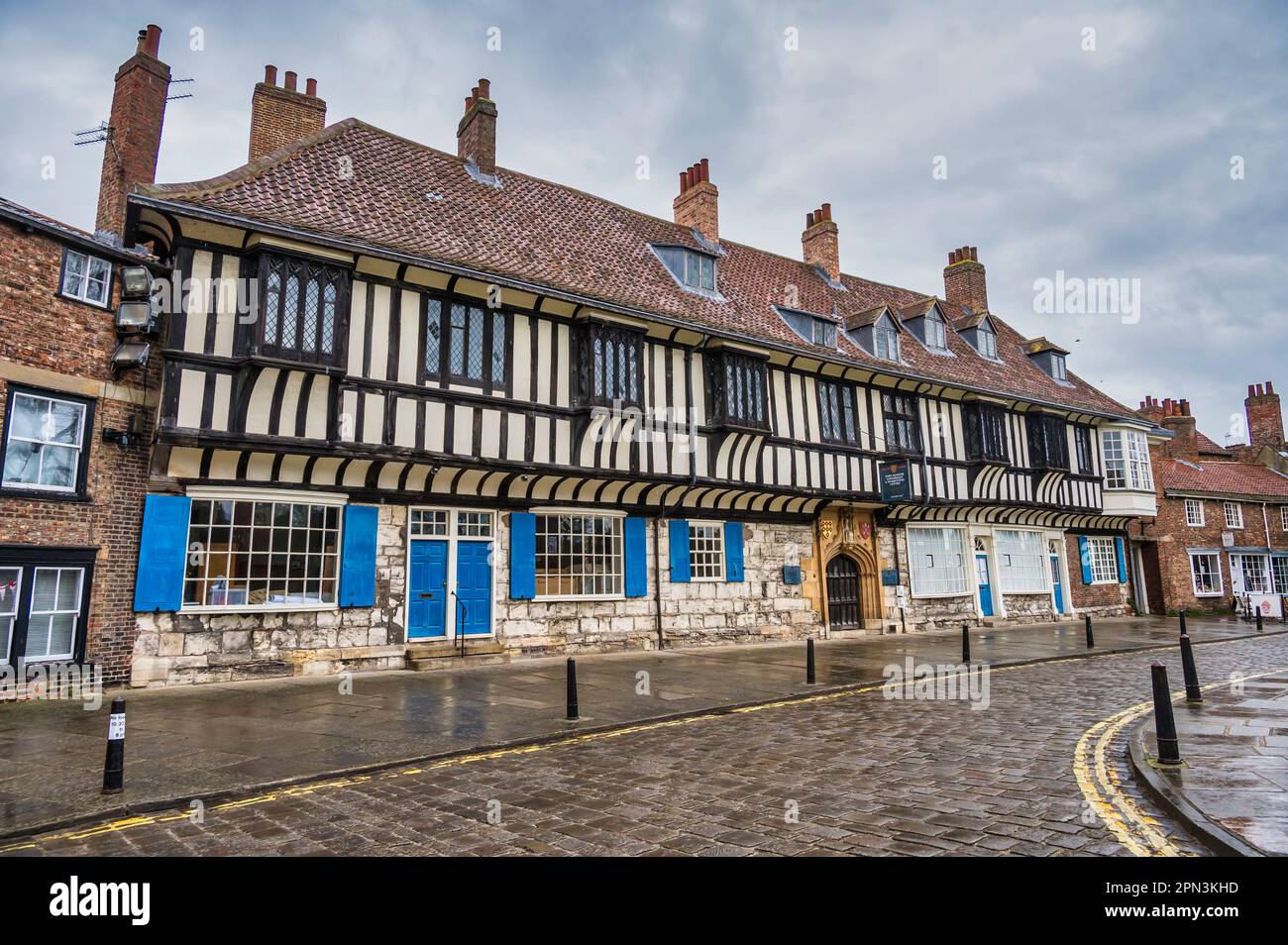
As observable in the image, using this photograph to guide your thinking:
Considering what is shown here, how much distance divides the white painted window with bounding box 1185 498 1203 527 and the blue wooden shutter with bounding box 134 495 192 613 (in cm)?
3592

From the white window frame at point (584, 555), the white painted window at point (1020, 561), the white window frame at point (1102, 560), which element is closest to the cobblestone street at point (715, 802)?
the white window frame at point (584, 555)

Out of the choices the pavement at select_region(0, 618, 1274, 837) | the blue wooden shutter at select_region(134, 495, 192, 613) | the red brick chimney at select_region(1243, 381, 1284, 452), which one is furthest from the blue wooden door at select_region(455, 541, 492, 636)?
the red brick chimney at select_region(1243, 381, 1284, 452)

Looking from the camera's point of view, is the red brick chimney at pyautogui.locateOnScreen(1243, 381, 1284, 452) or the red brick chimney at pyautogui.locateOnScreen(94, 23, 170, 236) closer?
the red brick chimney at pyautogui.locateOnScreen(94, 23, 170, 236)

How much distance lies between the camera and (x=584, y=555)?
1633 centimetres

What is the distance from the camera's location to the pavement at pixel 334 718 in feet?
19.7

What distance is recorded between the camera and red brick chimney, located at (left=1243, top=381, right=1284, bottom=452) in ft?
125

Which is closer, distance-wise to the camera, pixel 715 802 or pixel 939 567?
pixel 715 802

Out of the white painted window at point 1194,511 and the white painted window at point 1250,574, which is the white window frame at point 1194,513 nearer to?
the white painted window at point 1194,511

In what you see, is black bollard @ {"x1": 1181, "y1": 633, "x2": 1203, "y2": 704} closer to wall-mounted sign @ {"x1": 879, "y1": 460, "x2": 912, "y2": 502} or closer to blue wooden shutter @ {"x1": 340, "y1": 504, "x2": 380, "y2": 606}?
wall-mounted sign @ {"x1": 879, "y1": 460, "x2": 912, "y2": 502}

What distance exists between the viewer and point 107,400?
11.5m

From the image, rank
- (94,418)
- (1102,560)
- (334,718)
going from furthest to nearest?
(1102,560) < (94,418) < (334,718)

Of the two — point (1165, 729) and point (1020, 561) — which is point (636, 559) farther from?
point (1020, 561)

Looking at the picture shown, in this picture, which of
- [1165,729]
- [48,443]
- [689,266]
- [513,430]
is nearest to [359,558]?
[513,430]

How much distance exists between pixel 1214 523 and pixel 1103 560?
311 inches
